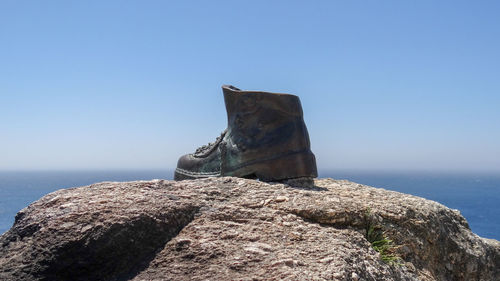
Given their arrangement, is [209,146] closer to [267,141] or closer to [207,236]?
[267,141]

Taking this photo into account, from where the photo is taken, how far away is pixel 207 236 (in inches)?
101

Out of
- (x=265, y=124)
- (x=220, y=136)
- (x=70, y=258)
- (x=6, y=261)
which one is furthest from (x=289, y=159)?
(x=6, y=261)

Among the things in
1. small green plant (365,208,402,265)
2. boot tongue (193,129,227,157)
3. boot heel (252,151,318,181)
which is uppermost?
boot tongue (193,129,227,157)

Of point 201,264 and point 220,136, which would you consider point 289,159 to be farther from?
point 201,264

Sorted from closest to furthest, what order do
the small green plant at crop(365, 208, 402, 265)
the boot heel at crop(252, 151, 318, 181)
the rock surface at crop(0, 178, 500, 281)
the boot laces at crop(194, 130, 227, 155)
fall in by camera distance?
the rock surface at crop(0, 178, 500, 281)
the small green plant at crop(365, 208, 402, 265)
the boot heel at crop(252, 151, 318, 181)
the boot laces at crop(194, 130, 227, 155)

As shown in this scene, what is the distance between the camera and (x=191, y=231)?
264 cm

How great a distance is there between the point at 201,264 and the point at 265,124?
1792 mm

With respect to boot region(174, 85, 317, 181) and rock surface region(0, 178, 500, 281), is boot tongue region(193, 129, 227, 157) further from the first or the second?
rock surface region(0, 178, 500, 281)

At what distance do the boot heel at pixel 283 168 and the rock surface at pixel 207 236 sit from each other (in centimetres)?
35

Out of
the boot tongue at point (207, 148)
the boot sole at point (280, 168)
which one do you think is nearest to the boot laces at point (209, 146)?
the boot tongue at point (207, 148)

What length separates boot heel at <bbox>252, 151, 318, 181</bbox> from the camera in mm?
3816

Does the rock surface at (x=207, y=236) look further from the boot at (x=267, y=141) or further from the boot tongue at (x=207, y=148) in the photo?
the boot tongue at (x=207, y=148)

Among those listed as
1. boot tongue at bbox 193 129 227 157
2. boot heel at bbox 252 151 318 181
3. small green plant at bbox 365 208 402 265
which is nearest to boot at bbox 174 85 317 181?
boot heel at bbox 252 151 318 181

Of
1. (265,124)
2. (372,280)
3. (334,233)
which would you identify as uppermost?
(265,124)
